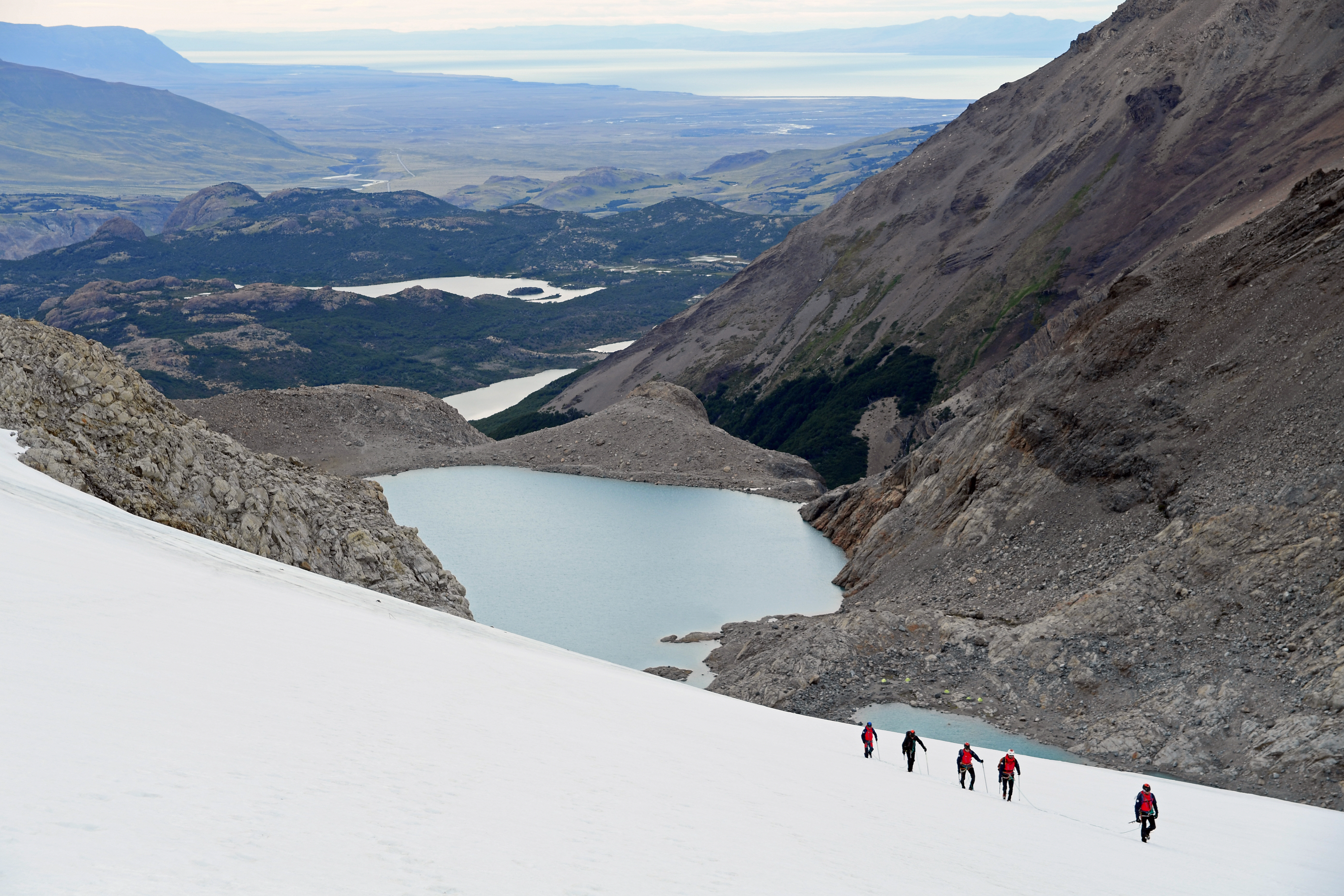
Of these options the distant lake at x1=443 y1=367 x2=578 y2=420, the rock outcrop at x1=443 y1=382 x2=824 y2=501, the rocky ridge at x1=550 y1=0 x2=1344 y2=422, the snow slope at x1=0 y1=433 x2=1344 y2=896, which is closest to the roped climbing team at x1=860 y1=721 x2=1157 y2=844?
the snow slope at x1=0 y1=433 x2=1344 y2=896

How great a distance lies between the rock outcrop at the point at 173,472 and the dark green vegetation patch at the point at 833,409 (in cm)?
4869

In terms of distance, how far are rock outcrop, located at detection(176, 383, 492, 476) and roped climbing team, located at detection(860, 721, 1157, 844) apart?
1882 inches

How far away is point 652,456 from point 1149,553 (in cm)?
3903

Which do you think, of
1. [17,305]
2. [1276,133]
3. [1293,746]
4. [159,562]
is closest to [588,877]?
[159,562]

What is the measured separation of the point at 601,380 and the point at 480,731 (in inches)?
4156

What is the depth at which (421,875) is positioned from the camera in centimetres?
892

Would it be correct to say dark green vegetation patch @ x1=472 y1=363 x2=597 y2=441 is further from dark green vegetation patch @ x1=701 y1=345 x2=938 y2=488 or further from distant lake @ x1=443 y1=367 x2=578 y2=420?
dark green vegetation patch @ x1=701 y1=345 x2=938 y2=488

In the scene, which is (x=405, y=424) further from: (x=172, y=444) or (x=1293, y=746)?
(x=1293, y=746)

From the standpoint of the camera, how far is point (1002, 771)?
19.7 m

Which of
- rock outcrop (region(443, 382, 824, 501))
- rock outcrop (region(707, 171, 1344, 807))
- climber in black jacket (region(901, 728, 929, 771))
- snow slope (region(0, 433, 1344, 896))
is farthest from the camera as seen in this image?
rock outcrop (region(443, 382, 824, 501))

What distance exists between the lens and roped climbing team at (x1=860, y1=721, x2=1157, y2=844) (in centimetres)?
1750

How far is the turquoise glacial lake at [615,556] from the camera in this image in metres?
39.9

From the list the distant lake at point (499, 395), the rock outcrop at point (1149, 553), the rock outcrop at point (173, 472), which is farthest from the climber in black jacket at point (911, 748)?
the distant lake at point (499, 395)

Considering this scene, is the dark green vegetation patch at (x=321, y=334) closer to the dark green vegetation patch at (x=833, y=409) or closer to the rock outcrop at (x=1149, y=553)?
the dark green vegetation patch at (x=833, y=409)
